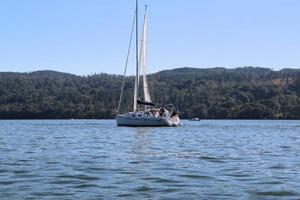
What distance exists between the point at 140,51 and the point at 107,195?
84650mm

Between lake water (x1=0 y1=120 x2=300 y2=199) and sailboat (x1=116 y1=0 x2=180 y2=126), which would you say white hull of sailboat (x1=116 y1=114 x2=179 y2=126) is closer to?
sailboat (x1=116 y1=0 x2=180 y2=126)

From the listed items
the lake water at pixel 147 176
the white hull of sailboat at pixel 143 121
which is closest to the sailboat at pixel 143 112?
the white hull of sailboat at pixel 143 121

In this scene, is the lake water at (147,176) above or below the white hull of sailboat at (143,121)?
below

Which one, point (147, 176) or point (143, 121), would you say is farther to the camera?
point (143, 121)

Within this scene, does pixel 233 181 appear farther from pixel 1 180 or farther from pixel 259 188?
pixel 1 180

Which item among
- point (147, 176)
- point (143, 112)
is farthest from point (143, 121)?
point (147, 176)

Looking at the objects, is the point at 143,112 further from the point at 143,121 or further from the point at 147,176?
the point at 147,176

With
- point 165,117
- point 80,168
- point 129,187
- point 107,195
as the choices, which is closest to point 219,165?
point 80,168

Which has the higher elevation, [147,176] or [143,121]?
[143,121]

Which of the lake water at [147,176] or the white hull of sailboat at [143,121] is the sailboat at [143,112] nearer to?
the white hull of sailboat at [143,121]

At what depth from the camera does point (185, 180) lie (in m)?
23.6

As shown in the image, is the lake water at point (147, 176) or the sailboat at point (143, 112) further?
the sailboat at point (143, 112)

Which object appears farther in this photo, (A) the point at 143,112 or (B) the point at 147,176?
(A) the point at 143,112

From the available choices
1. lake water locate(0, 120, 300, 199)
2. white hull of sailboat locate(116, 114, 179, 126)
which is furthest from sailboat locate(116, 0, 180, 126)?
lake water locate(0, 120, 300, 199)
